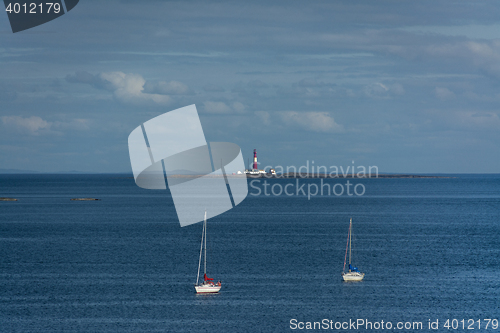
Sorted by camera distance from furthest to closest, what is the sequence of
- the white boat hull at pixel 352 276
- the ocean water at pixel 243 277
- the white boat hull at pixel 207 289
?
the white boat hull at pixel 352 276, the white boat hull at pixel 207 289, the ocean water at pixel 243 277

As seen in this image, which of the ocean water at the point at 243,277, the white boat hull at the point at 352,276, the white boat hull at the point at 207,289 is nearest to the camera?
the ocean water at the point at 243,277

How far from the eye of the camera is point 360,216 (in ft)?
480

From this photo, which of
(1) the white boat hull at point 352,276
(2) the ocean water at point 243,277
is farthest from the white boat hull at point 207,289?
(1) the white boat hull at point 352,276

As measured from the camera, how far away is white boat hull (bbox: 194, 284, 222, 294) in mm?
54531

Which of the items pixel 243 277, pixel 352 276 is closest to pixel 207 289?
pixel 243 277

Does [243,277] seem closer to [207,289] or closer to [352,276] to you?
[207,289]

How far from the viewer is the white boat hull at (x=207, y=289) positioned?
54.5 meters

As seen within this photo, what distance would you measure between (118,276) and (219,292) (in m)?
13.9

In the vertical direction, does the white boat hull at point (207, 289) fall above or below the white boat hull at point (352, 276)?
above

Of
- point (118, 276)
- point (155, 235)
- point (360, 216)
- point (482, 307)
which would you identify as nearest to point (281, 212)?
point (360, 216)

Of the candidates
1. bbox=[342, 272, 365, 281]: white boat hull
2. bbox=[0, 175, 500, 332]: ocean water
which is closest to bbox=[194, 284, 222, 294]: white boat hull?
bbox=[0, 175, 500, 332]: ocean water

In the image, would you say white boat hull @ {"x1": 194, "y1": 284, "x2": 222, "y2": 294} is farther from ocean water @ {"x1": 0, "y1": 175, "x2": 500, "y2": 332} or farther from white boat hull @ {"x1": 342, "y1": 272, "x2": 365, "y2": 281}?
white boat hull @ {"x1": 342, "y1": 272, "x2": 365, "y2": 281}

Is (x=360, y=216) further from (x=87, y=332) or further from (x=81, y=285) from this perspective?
(x=87, y=332)

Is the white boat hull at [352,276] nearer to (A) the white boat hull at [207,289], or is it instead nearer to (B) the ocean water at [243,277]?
(B) the ocean water at [243,277]
